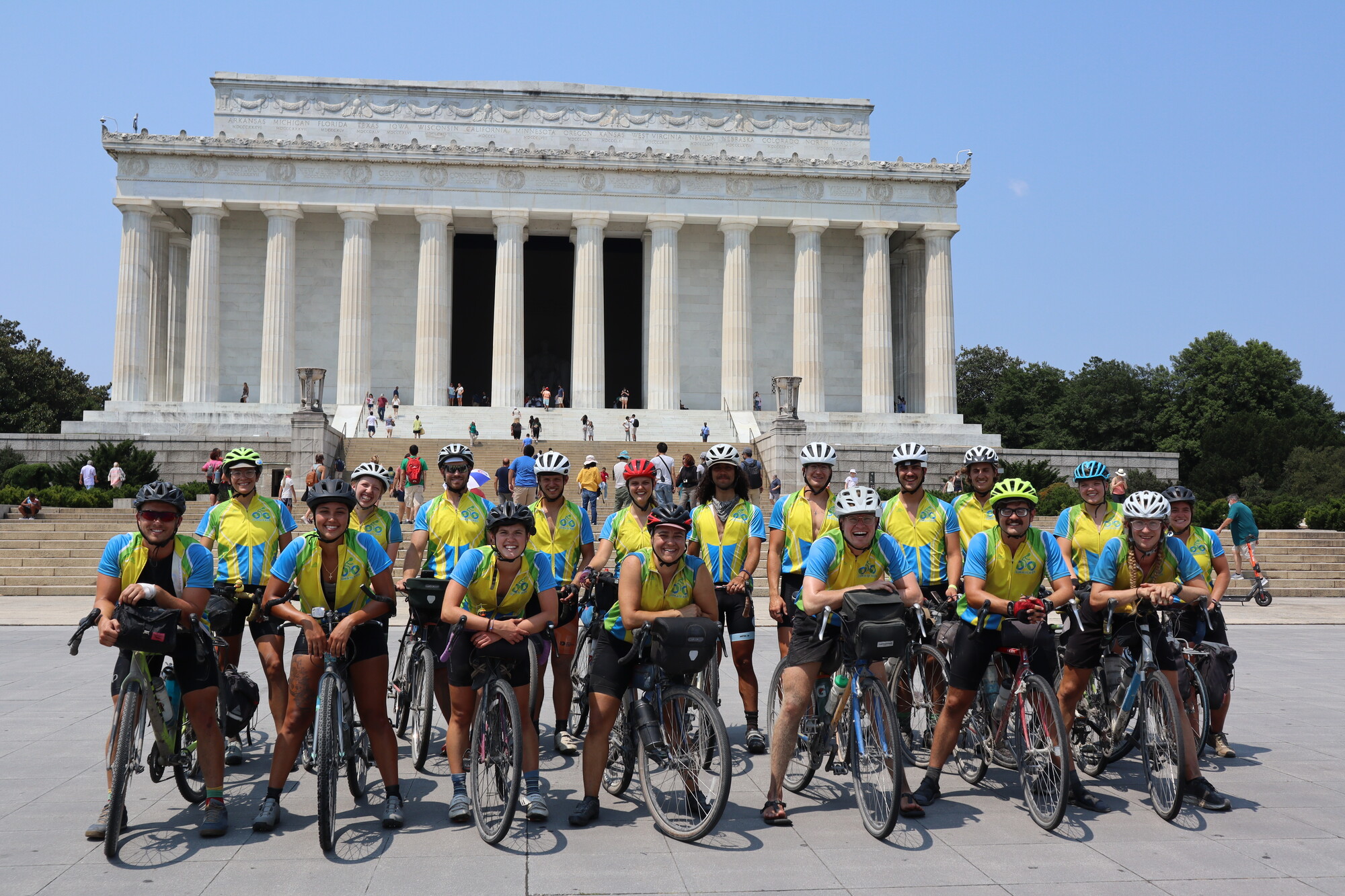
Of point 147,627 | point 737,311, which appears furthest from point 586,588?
point 737,311

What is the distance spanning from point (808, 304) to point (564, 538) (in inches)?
1785

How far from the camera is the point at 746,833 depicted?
7242mm

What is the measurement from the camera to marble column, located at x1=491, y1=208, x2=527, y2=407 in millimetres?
50812

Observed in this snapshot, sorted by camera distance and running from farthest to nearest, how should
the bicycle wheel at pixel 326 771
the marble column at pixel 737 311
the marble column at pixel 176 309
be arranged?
the marble column at pixel 176 309
the marble column at pixel 737 311
the bicycle wheel at pixel 326 771

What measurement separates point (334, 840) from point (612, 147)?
50873 millimetres

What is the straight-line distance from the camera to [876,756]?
7285 mm

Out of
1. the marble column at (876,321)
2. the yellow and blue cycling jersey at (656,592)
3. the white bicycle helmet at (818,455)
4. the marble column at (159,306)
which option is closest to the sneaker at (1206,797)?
the white bicycle helmet at (818,455)

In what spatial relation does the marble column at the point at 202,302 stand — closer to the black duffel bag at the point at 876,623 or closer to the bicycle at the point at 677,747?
the bicycle at the point at 677,747

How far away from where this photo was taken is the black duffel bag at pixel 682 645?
7078 millimetres

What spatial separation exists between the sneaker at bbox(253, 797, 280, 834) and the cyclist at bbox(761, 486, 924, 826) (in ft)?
10.8

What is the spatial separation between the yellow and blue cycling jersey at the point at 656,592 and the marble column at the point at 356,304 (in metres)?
44.9

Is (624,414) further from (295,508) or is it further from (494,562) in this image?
(494,562)

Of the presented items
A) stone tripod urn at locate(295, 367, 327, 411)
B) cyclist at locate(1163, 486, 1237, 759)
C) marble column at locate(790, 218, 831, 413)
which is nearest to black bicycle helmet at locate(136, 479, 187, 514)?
cyclist at locate(1163, 486, 1237, 759)

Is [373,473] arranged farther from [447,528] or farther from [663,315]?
[663,315]
